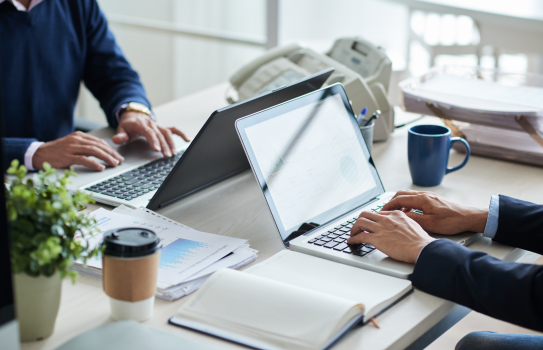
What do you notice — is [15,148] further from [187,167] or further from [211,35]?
[211,35]

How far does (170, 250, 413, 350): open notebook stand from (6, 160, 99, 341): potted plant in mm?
162

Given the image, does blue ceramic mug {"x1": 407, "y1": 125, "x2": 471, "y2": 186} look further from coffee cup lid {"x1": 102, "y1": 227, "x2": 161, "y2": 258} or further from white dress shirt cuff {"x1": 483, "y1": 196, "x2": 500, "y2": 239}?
coffee cup lid {"x1": 102, "y1": 227, "x2": 161, "y2": 258}

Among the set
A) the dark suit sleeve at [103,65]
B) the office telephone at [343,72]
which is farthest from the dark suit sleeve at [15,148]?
the office telephone at [343,72]

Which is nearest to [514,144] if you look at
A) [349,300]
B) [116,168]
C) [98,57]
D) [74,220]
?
[349,300]

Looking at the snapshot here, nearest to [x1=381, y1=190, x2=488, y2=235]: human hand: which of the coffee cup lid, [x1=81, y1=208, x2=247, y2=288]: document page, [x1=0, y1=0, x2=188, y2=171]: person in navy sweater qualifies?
[x1=81, y1=208, x2=247, y2=288]: document page

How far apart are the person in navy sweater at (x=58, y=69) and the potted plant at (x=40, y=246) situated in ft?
2.70

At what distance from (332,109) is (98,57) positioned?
3.38 ft

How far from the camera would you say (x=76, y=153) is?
1310mm

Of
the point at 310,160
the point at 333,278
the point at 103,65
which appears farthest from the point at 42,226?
the point at 103,65

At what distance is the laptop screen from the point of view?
96cm

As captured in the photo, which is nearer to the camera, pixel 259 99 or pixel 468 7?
pixel 259 99

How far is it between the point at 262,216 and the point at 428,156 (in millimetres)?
405

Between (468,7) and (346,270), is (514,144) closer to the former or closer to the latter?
(346,270)

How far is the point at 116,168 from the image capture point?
131 centimetres
